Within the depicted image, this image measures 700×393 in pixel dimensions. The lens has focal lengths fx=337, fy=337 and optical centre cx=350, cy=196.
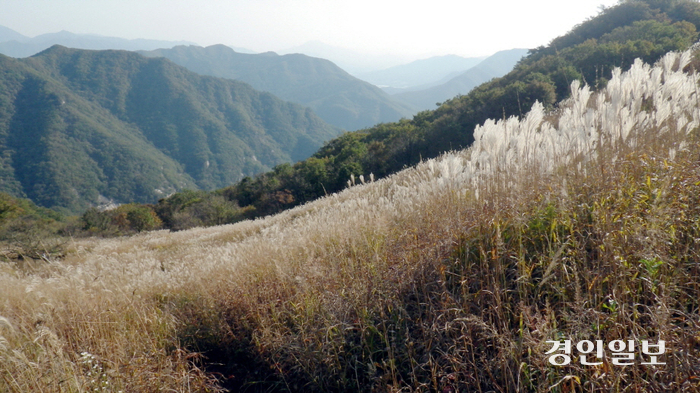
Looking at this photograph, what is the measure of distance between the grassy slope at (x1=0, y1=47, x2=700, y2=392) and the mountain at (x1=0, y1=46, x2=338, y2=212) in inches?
4220

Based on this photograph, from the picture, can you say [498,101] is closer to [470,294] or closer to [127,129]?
[470,294]

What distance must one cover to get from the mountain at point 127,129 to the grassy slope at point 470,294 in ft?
352

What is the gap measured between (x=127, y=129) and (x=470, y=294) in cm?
17038

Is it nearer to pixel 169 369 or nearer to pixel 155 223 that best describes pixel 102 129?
pixel 155 223

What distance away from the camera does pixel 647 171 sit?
2.29m

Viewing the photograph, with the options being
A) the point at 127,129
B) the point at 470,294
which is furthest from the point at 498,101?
the point at 127,129

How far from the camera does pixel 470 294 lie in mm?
1999

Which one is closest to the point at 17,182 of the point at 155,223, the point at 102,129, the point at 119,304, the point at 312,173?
the point at 102,129

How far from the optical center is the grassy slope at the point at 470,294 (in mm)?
1669

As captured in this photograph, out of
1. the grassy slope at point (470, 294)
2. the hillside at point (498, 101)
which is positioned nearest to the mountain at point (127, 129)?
the hillside at point (498, 101)

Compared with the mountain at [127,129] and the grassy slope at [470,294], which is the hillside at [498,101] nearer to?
the grassy slope at [470,294]

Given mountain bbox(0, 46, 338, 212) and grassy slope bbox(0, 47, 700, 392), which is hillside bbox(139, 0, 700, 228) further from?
mountain bbox(0, 46, 338, 212)

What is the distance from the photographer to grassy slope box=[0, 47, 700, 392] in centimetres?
167

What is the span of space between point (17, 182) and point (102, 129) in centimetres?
3268
